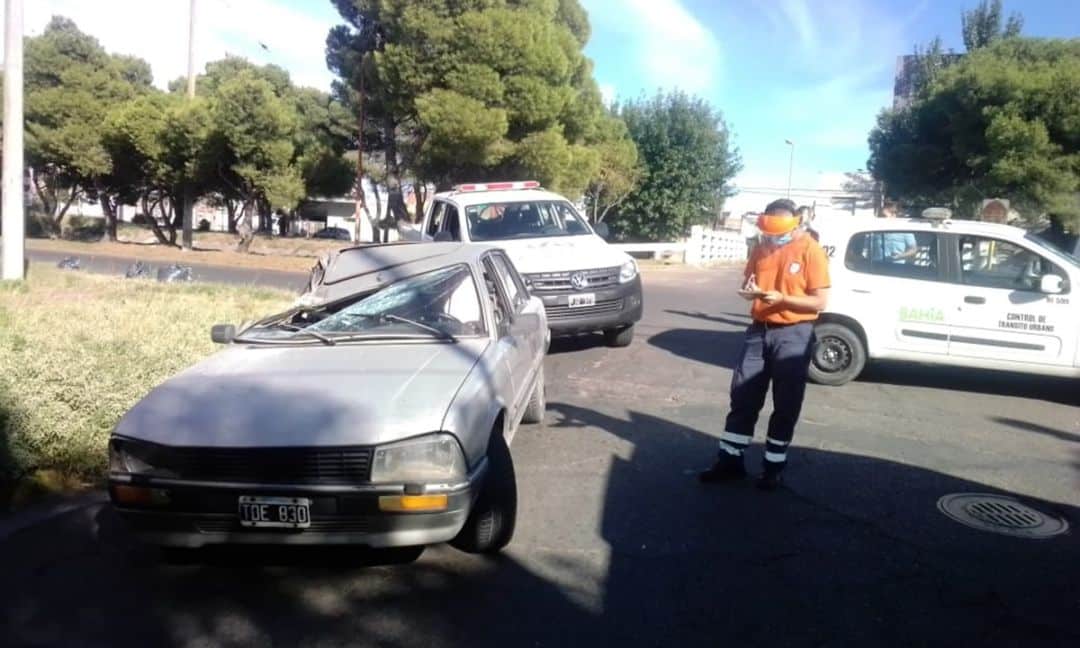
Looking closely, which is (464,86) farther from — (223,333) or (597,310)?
(223,333)

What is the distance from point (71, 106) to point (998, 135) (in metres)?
32.4

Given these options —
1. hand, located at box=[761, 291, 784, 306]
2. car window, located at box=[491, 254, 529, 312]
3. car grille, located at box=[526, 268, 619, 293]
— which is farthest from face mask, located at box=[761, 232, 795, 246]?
car grille, located at box=[526, 268, 619, 293]

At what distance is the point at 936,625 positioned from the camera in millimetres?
3457

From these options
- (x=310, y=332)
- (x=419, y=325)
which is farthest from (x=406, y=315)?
(x=310, y=332)

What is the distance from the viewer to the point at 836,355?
8336mm

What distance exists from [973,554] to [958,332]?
4.23 metres

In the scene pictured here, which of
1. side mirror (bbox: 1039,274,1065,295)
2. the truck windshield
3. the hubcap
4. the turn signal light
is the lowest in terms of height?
the turn signal light

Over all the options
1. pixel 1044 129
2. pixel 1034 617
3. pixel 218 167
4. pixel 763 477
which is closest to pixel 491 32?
pixel 218 167

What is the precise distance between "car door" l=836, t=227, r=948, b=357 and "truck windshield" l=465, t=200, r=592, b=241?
11.6ft

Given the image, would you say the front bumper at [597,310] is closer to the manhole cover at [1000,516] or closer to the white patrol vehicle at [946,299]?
the white patrol vehicle at [946,299]

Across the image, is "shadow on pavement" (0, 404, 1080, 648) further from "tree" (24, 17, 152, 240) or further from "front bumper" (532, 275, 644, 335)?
"tree" (24, 17, 152, 240)

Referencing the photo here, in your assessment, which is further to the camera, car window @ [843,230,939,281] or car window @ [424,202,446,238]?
car window @ [424,202,446,238]

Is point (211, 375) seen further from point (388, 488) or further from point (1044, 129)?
point (1044, 129)

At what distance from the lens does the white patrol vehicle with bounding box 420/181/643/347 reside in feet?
30.1
